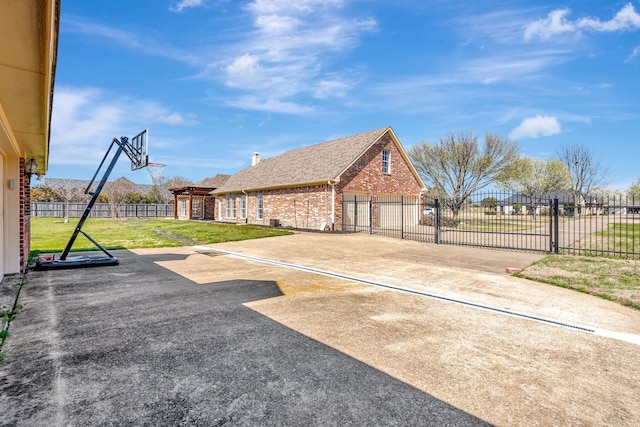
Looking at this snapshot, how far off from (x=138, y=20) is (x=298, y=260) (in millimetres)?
10773

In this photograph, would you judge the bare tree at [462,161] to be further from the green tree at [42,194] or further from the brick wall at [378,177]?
the green tree at [42,194]

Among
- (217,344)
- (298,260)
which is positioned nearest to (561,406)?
(217,344)

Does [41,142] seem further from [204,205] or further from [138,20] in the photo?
[204,205]

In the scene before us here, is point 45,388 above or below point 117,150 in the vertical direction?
below

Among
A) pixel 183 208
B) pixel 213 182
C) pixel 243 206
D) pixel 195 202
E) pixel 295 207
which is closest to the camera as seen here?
pixel 295 207

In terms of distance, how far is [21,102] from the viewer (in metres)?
4.17

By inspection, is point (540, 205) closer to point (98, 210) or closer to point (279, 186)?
point (279, 186)

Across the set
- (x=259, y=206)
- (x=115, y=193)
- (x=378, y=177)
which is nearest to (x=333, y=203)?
(x=378, y=177)

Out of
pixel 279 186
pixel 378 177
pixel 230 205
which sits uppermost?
pixel 378 177

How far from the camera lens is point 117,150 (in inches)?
337

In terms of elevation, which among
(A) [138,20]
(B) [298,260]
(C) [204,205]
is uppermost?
(A) [138,20]

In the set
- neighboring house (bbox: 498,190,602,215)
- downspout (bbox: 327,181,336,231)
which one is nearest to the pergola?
downspout (bbox: 327,181,336,231)

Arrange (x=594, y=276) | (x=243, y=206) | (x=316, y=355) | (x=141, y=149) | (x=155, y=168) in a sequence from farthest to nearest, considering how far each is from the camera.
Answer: (x=243, y=206)
(x=155, y=168)
(x=141, y=149)
(x=594, y=276)
(x=316, y=355)

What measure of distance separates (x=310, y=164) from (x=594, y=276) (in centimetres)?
1741
